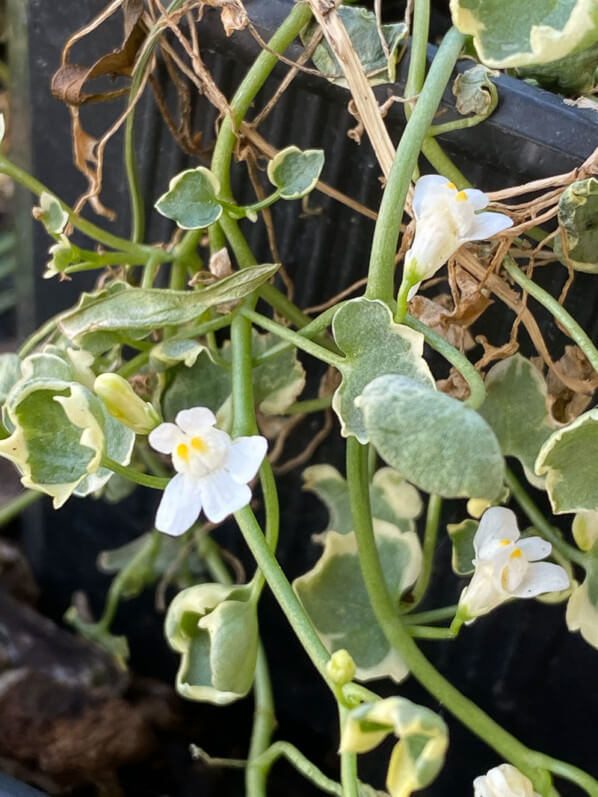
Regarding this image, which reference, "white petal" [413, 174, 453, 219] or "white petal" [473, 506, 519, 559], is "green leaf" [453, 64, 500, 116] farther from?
"white petal" [473, 506, 519, 559]

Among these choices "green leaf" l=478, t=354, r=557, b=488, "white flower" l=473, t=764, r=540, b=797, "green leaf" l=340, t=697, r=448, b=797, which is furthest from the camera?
"green leaf" l=478, t=354, r=557, b=488

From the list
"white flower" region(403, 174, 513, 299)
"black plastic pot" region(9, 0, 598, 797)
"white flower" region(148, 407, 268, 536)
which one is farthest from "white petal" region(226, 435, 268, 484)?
"black plastic pot" region(9, 0, 598, 797)

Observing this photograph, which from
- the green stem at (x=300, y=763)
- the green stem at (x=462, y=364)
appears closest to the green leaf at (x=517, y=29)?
the green stem at (x=462, y=364)

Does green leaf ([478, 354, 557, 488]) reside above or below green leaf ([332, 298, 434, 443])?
below

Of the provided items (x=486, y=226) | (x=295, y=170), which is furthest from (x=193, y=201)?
(x=486, y=226)

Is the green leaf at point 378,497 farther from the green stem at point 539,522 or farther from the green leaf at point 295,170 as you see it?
the green leaf at point 295,170

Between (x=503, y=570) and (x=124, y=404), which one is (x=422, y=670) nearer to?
(x=503, y=570)
